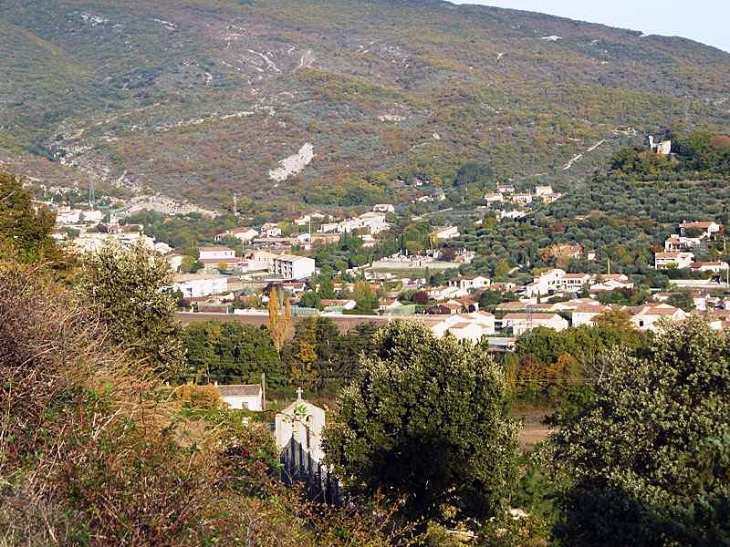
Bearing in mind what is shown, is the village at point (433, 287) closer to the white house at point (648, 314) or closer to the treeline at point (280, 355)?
the white house at point (648, 314)

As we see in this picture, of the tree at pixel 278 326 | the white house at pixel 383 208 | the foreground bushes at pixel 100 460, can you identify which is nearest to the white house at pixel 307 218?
the white house at pixel 383 208

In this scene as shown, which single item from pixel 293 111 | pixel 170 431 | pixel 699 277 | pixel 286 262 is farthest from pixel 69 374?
pixel 293 111

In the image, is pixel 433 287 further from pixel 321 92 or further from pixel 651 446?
pixel 321 92

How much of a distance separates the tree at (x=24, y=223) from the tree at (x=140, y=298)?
3412mm

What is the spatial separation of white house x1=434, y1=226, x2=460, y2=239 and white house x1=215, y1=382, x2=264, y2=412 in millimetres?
34633

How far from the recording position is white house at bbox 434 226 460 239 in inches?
2233

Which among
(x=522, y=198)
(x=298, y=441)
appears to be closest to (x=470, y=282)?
(x=522, y=198)

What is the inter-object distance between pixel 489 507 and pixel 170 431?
6.63 m

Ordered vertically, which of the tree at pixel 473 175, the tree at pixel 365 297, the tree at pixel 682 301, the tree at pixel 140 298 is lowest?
the tree at pixel 365 297

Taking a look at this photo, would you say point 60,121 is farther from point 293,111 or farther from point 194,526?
point 194,526

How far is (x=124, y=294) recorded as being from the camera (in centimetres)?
1119

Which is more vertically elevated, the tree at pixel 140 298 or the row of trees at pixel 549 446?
the tree at pixel 140 298

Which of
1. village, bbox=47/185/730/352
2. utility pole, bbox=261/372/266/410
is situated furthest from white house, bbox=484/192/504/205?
A: utility pole, bbox=261/372/266/410

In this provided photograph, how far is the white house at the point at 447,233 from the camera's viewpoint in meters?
56.7
